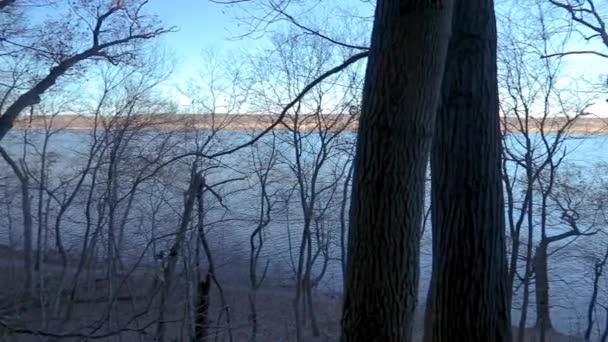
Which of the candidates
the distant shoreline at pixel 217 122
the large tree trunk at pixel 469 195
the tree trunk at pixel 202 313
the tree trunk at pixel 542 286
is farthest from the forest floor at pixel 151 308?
the large tree trunk at pixel 469 195

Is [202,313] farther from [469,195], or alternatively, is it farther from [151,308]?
[469,195]

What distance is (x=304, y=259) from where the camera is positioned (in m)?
26.9

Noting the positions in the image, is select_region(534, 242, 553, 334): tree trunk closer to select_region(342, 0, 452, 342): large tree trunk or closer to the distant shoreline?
the distant shoreline

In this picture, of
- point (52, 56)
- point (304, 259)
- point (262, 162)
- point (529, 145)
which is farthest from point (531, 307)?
point (52, 56)

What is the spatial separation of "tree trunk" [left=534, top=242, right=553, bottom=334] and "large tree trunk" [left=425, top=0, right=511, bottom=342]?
18.7 metres

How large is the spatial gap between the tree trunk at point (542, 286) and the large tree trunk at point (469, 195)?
61.5 ft

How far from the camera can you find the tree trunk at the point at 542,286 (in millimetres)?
21359

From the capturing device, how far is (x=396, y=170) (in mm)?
3611

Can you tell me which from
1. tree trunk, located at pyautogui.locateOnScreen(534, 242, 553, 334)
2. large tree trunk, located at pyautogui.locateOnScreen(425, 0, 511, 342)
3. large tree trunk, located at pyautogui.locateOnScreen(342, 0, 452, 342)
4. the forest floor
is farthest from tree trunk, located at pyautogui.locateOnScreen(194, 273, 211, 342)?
tree trunk, located at pyautogui.locateOnScreen(534, 242, 553, 334)

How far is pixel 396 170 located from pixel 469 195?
88cm

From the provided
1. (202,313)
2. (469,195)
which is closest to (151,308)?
(202,313)

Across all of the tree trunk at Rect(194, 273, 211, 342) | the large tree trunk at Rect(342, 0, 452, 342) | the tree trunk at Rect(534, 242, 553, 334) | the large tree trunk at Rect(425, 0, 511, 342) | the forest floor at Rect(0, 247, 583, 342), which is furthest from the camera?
the tree trunk at Rect(534, 242, 553, 334)

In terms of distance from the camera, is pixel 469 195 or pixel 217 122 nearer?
pixel 469 195

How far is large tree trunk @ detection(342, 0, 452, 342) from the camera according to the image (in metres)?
3.61
